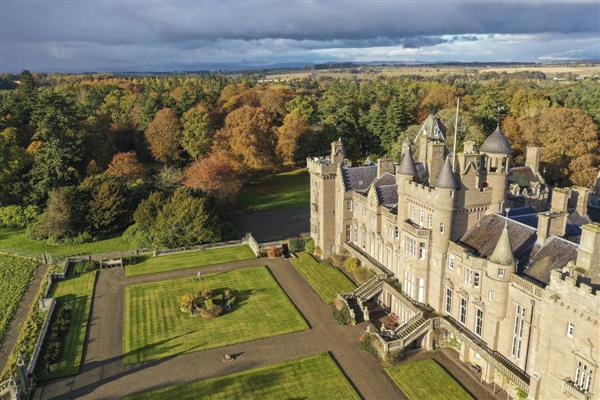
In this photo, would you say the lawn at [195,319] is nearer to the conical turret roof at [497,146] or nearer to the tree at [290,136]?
the conical turret roof at [497,146]

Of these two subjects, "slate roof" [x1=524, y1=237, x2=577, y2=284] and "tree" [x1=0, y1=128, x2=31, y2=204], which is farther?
"tree" [x1=0, y1=128, x2=31, y2=204]

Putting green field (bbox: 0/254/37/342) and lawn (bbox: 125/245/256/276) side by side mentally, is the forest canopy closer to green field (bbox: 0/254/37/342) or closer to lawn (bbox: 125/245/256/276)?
lawn (bbox: 125/245/256/276)

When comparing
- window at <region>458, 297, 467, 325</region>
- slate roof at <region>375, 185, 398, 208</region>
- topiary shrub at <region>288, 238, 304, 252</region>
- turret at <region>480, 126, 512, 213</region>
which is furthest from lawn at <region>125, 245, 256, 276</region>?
turret at <region>480, 126, 512, 213</region>

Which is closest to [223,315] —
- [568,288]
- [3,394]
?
[3,394]

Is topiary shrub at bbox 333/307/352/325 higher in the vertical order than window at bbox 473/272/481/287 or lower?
lower

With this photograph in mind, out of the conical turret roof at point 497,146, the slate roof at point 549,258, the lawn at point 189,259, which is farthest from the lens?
the lawn at point 189,259

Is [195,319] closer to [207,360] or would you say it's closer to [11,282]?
[207,360]

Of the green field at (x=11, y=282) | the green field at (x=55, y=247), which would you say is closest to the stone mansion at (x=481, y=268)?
the green field at (x=55, y=247)
